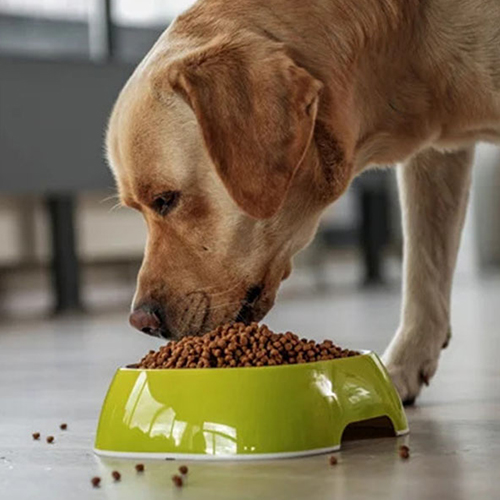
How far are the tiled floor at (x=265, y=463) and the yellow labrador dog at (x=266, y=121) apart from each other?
38 cm

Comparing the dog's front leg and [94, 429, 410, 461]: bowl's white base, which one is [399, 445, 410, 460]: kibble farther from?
the dog's front leg

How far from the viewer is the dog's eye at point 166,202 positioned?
2.33 m

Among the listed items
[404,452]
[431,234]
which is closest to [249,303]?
[404,452]

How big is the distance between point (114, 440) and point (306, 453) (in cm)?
34

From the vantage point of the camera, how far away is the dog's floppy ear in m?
2.19

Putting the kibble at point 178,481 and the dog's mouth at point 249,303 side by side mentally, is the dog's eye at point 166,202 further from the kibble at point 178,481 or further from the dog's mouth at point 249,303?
the kibble at point 178,481

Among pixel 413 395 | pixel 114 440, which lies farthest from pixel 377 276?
pixel 114 440

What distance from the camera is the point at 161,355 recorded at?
2197 mm

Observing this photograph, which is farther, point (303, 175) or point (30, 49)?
point (30, 49)

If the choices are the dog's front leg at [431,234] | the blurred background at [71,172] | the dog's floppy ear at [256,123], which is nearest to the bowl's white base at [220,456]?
the dog's floppy ear at [256,123]

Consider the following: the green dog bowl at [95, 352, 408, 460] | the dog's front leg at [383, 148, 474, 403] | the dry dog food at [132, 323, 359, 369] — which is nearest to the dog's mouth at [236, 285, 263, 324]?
the dry dog food at [132, 323, 359, 369]

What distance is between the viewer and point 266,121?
2.19 m

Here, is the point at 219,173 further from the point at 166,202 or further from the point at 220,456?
the point at 220,456

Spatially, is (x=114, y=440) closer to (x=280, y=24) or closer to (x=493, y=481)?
(x=493, y=481)
